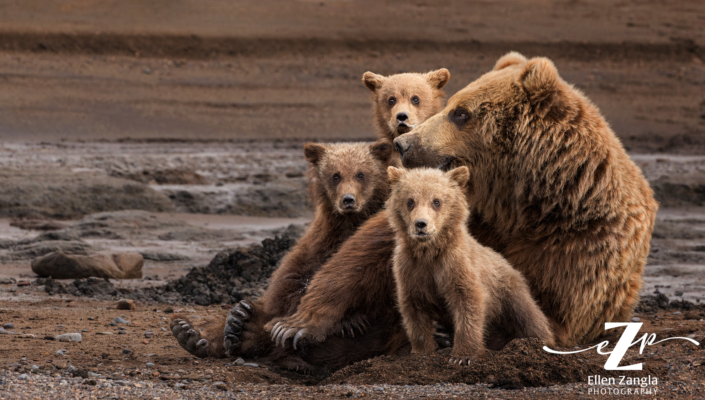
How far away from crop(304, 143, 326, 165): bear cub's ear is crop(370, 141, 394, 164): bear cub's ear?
1.36ft

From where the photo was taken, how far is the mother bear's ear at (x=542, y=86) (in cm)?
428

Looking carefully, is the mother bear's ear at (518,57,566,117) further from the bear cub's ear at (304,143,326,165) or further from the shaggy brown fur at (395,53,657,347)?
the bear cub's ear at (304,143,326,165)

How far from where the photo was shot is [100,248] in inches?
390

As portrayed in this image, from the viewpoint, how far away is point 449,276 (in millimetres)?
4098

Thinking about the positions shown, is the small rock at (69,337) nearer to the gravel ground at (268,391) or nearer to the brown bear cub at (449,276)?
the gravel ground at (268,391)

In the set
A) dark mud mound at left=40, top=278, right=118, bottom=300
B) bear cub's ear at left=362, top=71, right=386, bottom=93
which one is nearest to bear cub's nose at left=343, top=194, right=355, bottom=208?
bear cub's ear at left=362, top=71, right=386, bottom=93

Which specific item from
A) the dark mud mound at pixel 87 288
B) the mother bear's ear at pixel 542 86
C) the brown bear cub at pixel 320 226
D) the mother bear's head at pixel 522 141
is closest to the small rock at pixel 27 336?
the brown bear cub at pixel 320 226

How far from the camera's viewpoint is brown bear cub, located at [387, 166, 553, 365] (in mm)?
4062

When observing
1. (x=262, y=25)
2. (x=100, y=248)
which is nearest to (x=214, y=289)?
(x=100, y=248)

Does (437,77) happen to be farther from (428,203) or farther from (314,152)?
(428,203)

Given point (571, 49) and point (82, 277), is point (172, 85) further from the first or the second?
point (82, 277)

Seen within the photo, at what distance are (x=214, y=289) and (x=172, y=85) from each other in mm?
14181

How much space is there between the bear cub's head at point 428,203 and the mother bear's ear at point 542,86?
1.58 feet

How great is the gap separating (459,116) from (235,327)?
1.63 m
